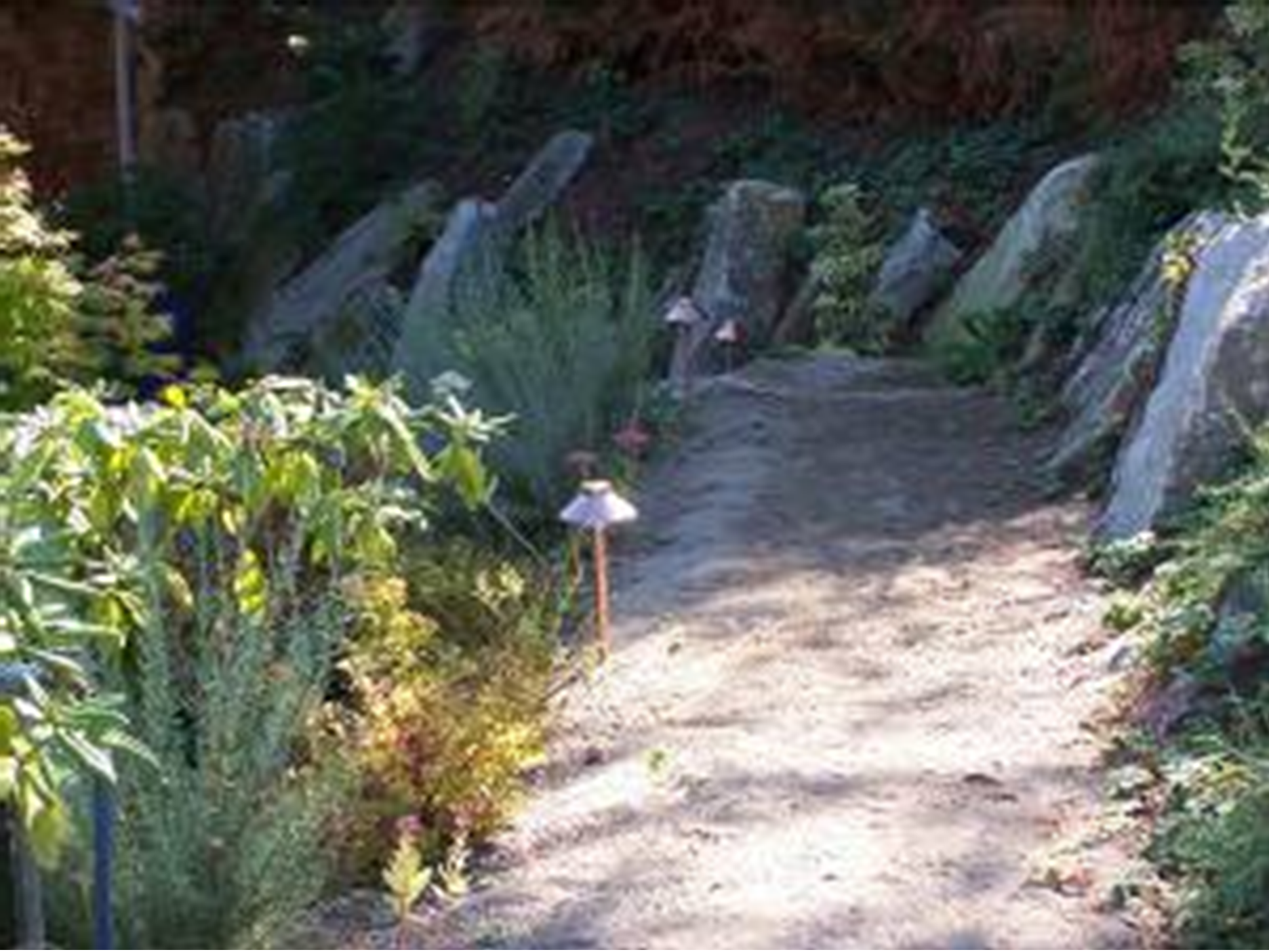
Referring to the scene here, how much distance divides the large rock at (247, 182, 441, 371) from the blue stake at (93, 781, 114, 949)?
9177mm

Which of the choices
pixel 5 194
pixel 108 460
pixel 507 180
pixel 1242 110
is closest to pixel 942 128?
pixel 507 180

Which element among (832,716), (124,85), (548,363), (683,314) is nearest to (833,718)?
(832,716)

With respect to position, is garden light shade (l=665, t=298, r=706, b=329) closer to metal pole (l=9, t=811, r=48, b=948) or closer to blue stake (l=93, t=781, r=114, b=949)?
metal pole (l=9, t=811, r=48, b=948)

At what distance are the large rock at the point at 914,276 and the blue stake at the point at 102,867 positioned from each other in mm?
7309

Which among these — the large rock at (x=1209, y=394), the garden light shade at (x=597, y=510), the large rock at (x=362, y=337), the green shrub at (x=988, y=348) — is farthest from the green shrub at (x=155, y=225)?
the garden light shade at (x=597, y=510)

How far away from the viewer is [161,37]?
1648cm

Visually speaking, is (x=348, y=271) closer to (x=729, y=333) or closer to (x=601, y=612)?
(x=729, y=333)

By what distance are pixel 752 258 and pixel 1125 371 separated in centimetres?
398

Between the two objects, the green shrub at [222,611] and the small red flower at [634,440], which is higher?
the green shrub at [222,611]

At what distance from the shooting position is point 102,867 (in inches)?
148

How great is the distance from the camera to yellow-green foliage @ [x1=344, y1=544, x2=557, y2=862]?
4.80 m

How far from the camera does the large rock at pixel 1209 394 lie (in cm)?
641

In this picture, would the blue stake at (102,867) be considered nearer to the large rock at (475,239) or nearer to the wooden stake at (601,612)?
the wooden stake at (601,612)

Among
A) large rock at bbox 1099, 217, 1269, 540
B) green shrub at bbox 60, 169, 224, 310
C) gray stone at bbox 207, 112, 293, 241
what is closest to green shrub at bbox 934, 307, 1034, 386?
large rock at bbox 1099, 217, 1269, 540
